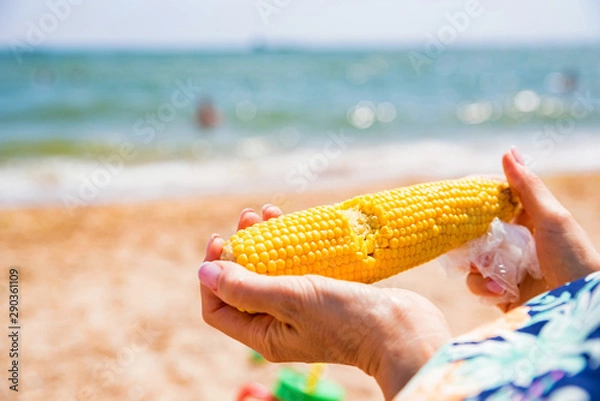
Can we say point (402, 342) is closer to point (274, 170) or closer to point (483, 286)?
point (483, 286)

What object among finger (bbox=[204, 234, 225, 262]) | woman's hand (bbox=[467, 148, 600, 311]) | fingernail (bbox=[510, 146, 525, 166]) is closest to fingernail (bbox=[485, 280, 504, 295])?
woman's hand (bbox=[467, 148, 600, 311])

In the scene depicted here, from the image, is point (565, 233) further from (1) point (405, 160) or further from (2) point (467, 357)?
(1) point (405, 160)

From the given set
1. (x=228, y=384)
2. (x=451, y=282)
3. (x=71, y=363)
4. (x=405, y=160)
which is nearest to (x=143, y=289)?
(x=71, y=363)

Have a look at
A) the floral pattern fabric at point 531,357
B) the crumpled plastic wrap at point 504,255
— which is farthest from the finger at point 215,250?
the crumpled plastic wrap at point 504,255

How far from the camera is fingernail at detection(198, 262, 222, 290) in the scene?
148 centimetres

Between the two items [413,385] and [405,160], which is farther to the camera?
[405,160]

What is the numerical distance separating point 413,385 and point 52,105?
18.9 m

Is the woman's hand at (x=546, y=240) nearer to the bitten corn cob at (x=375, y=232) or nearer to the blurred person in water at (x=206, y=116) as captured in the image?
the bitten corn cob at (x=375, y=232)

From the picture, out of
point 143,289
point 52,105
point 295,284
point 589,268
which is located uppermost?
point 52,105

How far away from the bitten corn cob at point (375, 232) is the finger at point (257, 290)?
0.11 m

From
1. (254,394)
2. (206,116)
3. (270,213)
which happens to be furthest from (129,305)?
(206,116)

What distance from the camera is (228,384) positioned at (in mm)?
4051

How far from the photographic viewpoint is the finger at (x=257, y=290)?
1424 mm

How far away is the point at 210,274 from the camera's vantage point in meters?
1.48
